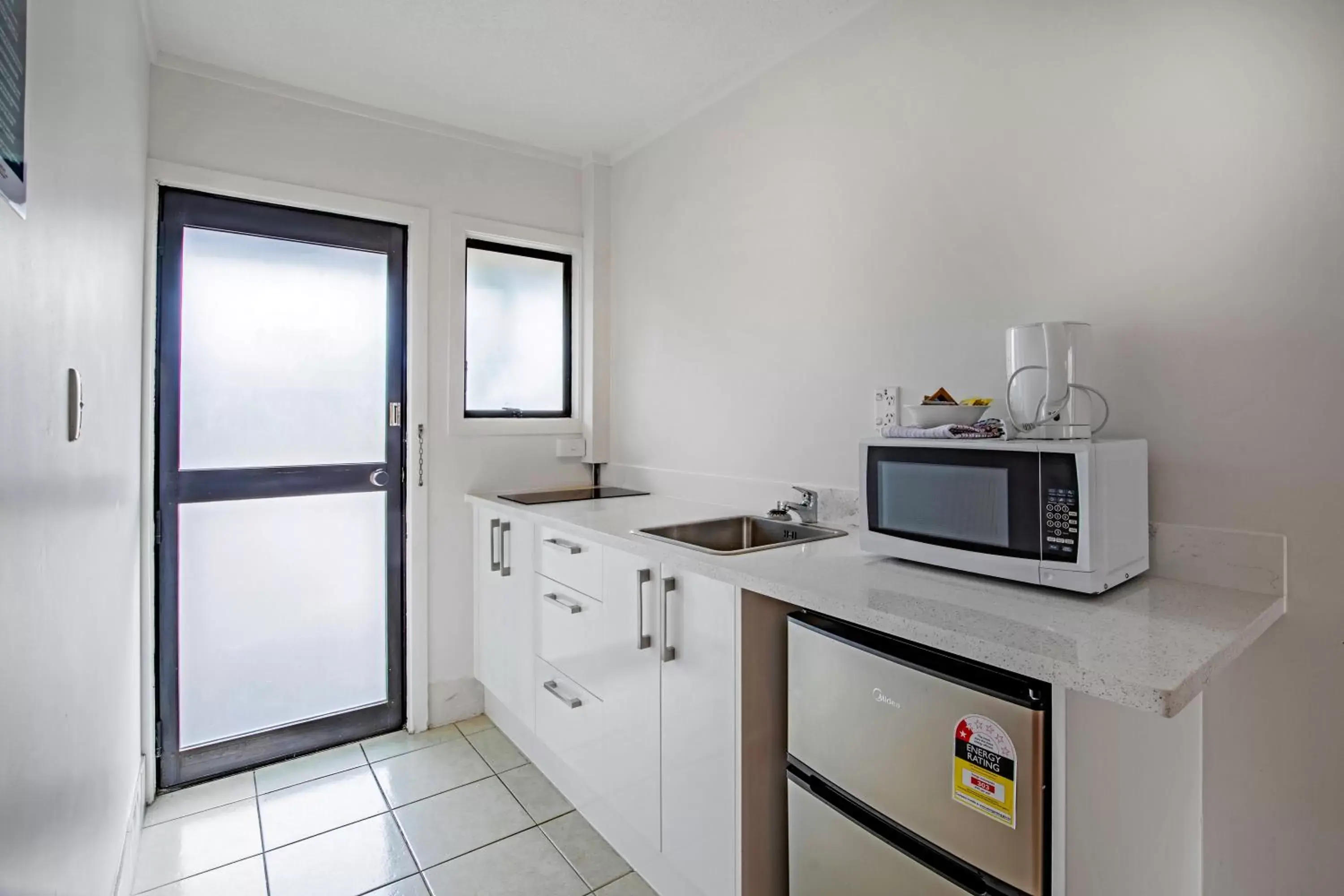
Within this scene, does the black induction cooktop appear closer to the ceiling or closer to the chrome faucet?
the chrome faucet

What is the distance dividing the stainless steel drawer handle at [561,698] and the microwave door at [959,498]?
1.06 meters

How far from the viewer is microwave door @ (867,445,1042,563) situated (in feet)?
4.18

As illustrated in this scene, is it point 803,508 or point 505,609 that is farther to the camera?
point 505,609

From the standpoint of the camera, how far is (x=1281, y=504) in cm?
123

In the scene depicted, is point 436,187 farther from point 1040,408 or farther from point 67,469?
point 1040,408

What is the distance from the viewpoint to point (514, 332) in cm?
304

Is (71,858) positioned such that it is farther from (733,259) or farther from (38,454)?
(733,259)

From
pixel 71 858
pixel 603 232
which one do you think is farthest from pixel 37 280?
pixel 603 232

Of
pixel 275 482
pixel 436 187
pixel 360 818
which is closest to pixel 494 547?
pixel 275 482

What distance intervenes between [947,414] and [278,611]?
237 cm

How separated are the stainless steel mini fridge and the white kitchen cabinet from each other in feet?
4.10

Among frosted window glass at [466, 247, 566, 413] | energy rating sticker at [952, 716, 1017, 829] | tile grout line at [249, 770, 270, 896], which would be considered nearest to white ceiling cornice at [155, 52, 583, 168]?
frosted window glass at [466, 247, 566, 413]

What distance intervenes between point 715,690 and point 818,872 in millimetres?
389

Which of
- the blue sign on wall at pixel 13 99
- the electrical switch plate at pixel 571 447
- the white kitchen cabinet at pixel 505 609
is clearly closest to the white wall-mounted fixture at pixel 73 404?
the blue sign on wall at pixel 13 99
